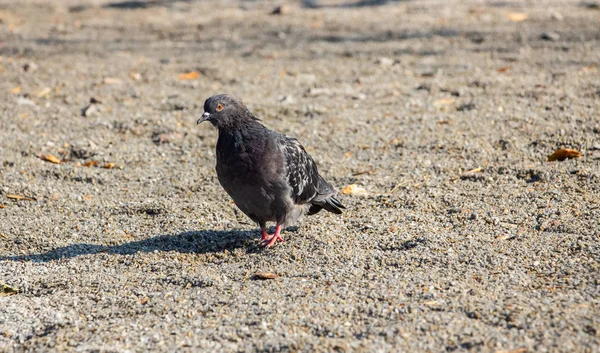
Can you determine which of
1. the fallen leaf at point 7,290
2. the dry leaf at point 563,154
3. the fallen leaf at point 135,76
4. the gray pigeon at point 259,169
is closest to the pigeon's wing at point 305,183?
the gray pigeon at point 259,169

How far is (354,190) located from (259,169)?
1264 mm

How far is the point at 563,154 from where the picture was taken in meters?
6.04

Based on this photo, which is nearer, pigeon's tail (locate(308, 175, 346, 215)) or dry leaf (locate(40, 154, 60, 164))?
pigeon's tail (locate(308, 175, 346, 215))

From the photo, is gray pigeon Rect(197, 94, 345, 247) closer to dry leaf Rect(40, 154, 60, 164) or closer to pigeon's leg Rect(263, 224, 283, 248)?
pigeon's leg Rect(263, 224, 283, 248)

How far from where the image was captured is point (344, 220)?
209 inches

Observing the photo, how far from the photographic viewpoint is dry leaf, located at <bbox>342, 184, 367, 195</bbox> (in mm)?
5789

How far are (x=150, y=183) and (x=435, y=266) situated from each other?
8.57 ft

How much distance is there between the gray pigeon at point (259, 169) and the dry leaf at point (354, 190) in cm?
71

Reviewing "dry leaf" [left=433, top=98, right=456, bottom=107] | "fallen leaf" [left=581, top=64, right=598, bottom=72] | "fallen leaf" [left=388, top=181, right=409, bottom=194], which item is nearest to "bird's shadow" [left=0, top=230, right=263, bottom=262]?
"fallen leaf" [left=388, top=181, right=409, bottom=194]

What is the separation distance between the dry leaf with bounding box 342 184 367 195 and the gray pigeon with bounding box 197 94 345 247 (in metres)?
0.71

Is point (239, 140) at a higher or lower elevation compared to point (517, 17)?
lower

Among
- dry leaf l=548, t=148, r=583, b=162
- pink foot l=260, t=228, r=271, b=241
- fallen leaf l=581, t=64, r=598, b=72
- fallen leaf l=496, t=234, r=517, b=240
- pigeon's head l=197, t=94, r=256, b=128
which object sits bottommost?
pink foot l=260, t=228, r=271, b=241

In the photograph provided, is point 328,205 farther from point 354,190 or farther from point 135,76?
point 135,76

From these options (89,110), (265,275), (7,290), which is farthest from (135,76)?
(265,275)
